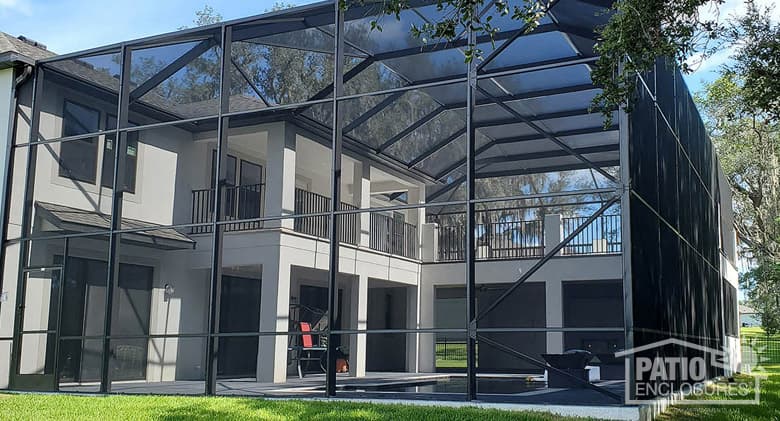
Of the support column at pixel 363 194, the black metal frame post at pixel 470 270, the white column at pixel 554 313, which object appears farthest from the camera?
the support column at pixel 363 194

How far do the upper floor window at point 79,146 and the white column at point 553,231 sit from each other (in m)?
9.68

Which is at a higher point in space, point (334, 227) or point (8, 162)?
point (8, 162)

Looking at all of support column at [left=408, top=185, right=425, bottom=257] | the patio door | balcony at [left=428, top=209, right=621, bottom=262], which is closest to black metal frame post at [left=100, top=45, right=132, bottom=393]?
the patio door

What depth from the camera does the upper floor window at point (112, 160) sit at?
47.9ft

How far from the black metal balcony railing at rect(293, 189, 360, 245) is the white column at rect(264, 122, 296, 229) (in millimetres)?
1089

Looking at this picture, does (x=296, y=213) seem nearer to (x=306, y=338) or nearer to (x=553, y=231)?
(x=306, y=338)

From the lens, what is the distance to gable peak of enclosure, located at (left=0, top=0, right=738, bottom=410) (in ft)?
35.7

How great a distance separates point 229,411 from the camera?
27.4ft

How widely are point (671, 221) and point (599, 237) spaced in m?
6.27

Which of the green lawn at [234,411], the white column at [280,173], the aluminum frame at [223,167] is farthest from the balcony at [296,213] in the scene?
Answer: the green lawn at [234,411]

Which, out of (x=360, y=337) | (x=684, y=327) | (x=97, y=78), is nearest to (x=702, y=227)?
(x=684, y=327)

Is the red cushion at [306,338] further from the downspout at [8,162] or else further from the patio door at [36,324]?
the downspout at [8,162]

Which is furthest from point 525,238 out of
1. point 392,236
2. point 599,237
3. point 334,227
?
point 334,227

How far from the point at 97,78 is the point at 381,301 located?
31.9ft
